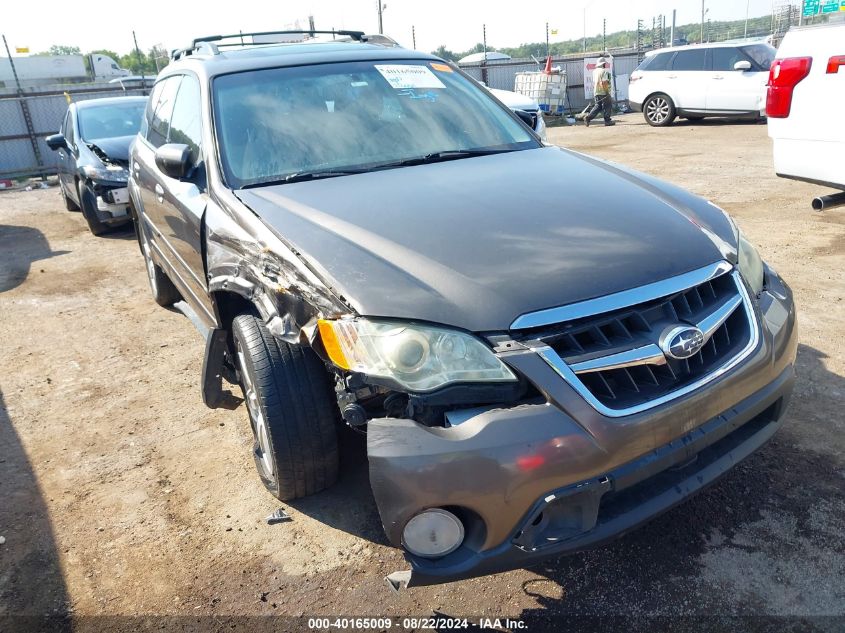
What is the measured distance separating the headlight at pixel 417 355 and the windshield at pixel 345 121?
116 centimetres

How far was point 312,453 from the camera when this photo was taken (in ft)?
8.30

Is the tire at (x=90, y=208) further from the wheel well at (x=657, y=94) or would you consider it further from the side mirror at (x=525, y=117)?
the wheel well at (x=657, y=94)

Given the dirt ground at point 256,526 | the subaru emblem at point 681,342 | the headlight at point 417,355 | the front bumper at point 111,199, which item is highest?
the headlight at point 417,355

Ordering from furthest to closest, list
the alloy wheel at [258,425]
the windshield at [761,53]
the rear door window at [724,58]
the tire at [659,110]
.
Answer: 1. the tire at [659,110]
2. the rear door window at [724,58]
3. the windshield at [761,53]
4. the alloy wheel at [258,425]

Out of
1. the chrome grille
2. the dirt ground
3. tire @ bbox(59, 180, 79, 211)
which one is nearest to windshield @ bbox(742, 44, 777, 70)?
the dirt ground

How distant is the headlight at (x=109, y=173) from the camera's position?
25.7 feet

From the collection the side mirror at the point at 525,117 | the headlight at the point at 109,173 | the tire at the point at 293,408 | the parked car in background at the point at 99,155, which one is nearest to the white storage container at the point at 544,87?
the parked car in background at the point at 99,155

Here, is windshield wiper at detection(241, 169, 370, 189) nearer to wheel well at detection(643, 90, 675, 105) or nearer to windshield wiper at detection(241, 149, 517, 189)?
windshield wiper at detection(241, 149, 517, 189)

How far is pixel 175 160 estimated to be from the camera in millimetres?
3057

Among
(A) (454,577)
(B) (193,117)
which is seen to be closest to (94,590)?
(A) (454,577)

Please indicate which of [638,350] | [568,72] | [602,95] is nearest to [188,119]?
[638,350]

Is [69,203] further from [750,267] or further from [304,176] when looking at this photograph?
[750,267]

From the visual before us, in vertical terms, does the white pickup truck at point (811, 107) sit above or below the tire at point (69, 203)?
above

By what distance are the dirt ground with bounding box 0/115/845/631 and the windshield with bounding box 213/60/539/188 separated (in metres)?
1.23
